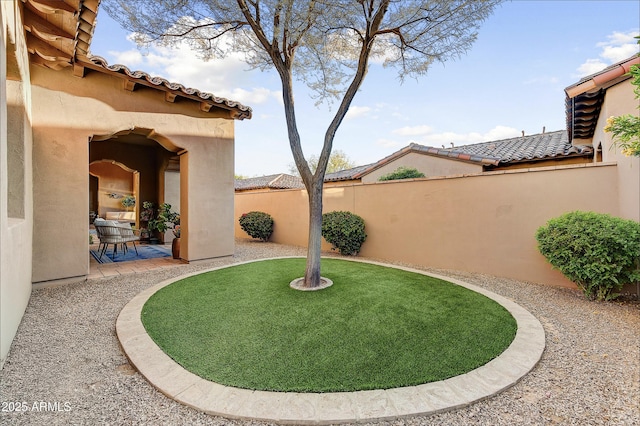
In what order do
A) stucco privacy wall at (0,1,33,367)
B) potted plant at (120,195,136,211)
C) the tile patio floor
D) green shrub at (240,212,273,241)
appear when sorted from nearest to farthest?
1. stucco privacy wall at (0,1,33,367)
2. the tile patio floor
3. green shrub at (240,212,273,241)
4. potted plant at (120,195,136,211)

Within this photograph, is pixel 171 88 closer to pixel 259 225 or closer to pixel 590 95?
pixel 259 225

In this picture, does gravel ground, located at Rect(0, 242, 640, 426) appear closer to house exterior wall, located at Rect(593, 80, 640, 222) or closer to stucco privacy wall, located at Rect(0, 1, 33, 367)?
stucco privacy wall, located at Rect(0, 1, 33, 367)

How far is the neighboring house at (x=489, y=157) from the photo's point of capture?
10.7 m

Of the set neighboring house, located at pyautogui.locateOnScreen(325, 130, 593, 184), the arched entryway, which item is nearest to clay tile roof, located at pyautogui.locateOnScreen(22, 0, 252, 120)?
the arched entryway

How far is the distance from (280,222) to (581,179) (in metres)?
10.9

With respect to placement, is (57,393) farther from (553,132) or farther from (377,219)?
(553,132)

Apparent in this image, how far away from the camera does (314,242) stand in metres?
6.17

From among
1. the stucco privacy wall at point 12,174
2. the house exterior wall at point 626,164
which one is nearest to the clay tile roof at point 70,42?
the stucco privacy wall at point 12,174

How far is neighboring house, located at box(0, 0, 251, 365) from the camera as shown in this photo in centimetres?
396

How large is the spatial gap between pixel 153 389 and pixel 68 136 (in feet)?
19.9

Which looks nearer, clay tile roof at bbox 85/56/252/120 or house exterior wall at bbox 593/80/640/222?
house exterior wall at bbox 593/80/640/222

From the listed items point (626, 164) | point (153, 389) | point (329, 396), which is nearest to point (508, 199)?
point (626, 164)

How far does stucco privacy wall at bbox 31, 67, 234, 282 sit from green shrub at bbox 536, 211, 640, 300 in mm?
8670

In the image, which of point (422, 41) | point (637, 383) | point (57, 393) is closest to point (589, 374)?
point (637, 383)
